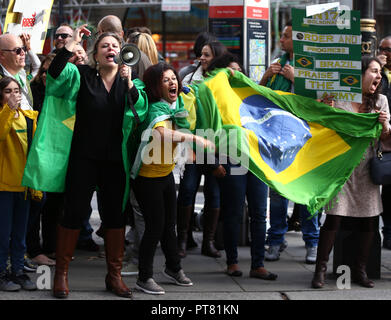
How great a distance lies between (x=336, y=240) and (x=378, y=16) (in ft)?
53.7

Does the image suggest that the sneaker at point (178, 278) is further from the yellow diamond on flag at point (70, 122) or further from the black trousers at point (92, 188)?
the yellow diamond on flag at point (70, 122)

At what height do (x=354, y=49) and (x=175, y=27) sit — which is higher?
(x=175, y=27)

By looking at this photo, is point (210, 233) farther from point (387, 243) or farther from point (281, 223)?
point (387, 243)

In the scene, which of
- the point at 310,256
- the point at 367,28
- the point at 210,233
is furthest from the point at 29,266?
the point at 367,28

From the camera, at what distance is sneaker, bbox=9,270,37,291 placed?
577 cm

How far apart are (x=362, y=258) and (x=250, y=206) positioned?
3.38 feet

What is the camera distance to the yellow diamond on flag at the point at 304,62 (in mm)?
6191

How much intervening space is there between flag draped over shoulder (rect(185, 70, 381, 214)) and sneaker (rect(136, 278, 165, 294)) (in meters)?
1.15

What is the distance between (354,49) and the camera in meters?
6.01

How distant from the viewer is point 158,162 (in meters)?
5.71

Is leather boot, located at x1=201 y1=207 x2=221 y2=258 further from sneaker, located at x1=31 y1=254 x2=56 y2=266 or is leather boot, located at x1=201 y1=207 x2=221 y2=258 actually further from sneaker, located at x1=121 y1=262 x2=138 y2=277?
sneaker, located at x1=31 y1=254 x2=56 y2=266

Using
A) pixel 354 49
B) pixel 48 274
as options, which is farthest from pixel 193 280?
pixel 354 49

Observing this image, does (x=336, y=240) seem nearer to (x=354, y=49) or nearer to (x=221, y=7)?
(x=354, y=49)

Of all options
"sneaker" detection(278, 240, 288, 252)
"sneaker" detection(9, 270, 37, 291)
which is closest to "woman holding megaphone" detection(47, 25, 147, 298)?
"sneaker" detection(9, 270, 37, 291)
